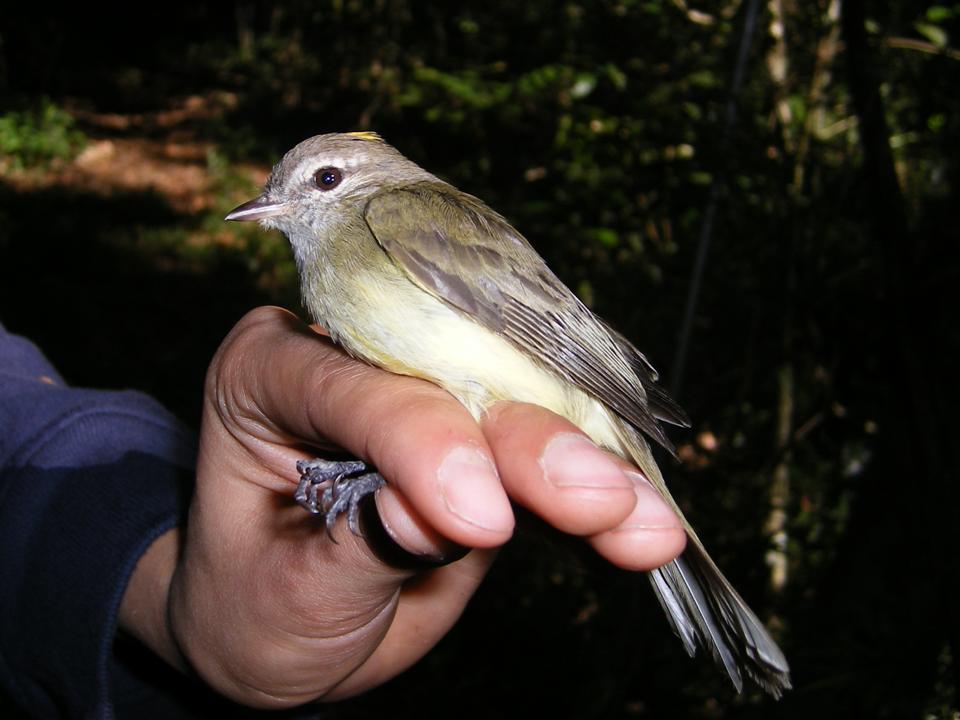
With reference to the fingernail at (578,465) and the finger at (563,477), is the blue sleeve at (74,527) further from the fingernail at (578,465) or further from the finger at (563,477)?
the fingernail at (578,465)

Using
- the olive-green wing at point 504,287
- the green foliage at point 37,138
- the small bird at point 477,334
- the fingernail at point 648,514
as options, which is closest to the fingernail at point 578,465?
the fingernail at point 648,514

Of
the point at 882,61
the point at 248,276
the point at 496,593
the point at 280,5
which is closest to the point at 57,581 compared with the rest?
the point at 496,593

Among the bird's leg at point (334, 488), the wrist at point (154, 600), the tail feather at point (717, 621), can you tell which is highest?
the bird's leg at point (334, 488)

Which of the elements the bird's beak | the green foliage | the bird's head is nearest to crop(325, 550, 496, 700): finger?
the bird's head

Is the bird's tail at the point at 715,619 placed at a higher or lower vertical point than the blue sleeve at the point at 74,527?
higher

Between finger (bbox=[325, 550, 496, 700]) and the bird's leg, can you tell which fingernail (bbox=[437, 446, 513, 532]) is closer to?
the bird's leg

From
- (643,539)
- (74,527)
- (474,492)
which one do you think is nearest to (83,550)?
(74,527)

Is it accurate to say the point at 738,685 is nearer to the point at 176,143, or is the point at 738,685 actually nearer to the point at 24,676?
the point at 24,676
